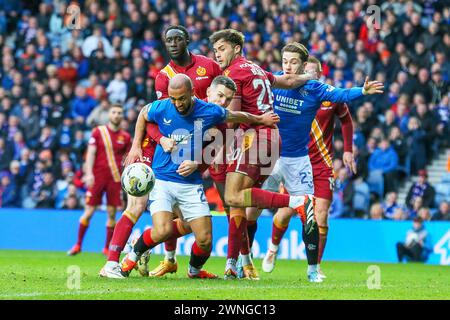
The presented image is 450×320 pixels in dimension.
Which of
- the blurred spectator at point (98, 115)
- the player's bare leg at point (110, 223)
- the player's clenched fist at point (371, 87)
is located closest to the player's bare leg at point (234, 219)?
the player's clenched fist at point (371, 87)

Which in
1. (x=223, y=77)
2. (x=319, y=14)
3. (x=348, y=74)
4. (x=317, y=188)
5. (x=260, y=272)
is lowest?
(x=260, y=272)

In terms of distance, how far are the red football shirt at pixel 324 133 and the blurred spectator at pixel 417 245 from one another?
472cm

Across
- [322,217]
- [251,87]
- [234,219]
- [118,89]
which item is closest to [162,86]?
[251,87]

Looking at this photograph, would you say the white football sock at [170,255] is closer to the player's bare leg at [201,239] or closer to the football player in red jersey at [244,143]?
the player's bare leg at [201,239]

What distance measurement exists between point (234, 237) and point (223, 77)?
69.5 inches

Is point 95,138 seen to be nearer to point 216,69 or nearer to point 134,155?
point 216,69

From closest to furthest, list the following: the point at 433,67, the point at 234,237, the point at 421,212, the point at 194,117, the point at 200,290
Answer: the point at 200,290 → the point at 194,117 → the point at 234,237 → the point at 421,212 → the point at 433,67

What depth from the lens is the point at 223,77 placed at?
10.6 metres

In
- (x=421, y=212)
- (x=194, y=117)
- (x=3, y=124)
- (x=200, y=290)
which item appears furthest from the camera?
(x=3, y=124)

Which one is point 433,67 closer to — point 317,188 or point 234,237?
A: point 317,188

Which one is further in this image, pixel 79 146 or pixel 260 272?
pixel 79 146

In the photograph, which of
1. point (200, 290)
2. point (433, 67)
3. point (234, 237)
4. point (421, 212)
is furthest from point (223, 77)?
point (433, 67)

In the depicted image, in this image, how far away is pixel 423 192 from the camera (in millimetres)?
18109

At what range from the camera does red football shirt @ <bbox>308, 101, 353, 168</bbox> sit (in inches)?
501
